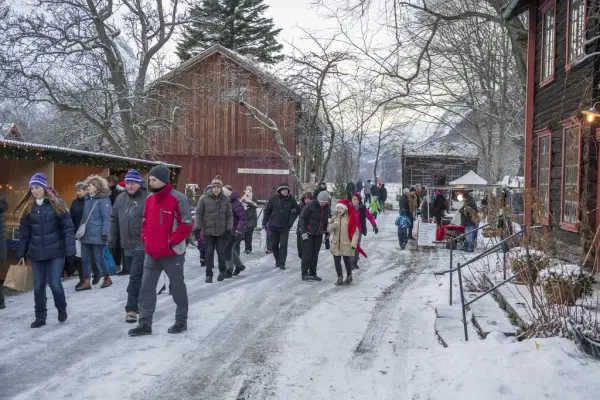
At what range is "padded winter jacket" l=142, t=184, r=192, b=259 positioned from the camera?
641 centimetres

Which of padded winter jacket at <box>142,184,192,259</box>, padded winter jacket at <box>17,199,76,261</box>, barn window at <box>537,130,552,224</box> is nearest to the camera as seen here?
padded winter jacket at <box>142,184,192,259</box>

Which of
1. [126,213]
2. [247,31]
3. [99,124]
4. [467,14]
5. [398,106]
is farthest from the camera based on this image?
[247,31]

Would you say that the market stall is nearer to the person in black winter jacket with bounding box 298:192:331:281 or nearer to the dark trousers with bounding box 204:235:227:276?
the dark trousers with bounding box 204:235:227:276

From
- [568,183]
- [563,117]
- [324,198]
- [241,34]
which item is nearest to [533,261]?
[568,183]

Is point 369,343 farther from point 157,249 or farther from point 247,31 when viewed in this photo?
point 247,31

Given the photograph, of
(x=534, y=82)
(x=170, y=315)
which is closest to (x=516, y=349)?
(x=170, y=315)

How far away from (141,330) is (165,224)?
130cm

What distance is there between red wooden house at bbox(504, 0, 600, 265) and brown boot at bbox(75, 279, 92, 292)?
7158mm

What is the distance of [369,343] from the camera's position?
6.54 metres

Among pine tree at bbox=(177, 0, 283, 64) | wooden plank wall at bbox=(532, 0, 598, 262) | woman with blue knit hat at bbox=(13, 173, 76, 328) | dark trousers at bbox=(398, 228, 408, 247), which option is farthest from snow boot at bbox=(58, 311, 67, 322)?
pine tree at bbox=(177, 0, 283, 64)

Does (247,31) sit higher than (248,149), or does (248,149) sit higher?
(247,31)

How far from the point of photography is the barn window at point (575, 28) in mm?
10248

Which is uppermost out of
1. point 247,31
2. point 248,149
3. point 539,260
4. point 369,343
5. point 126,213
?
point 247,31

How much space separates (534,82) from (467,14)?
7.76 feet
